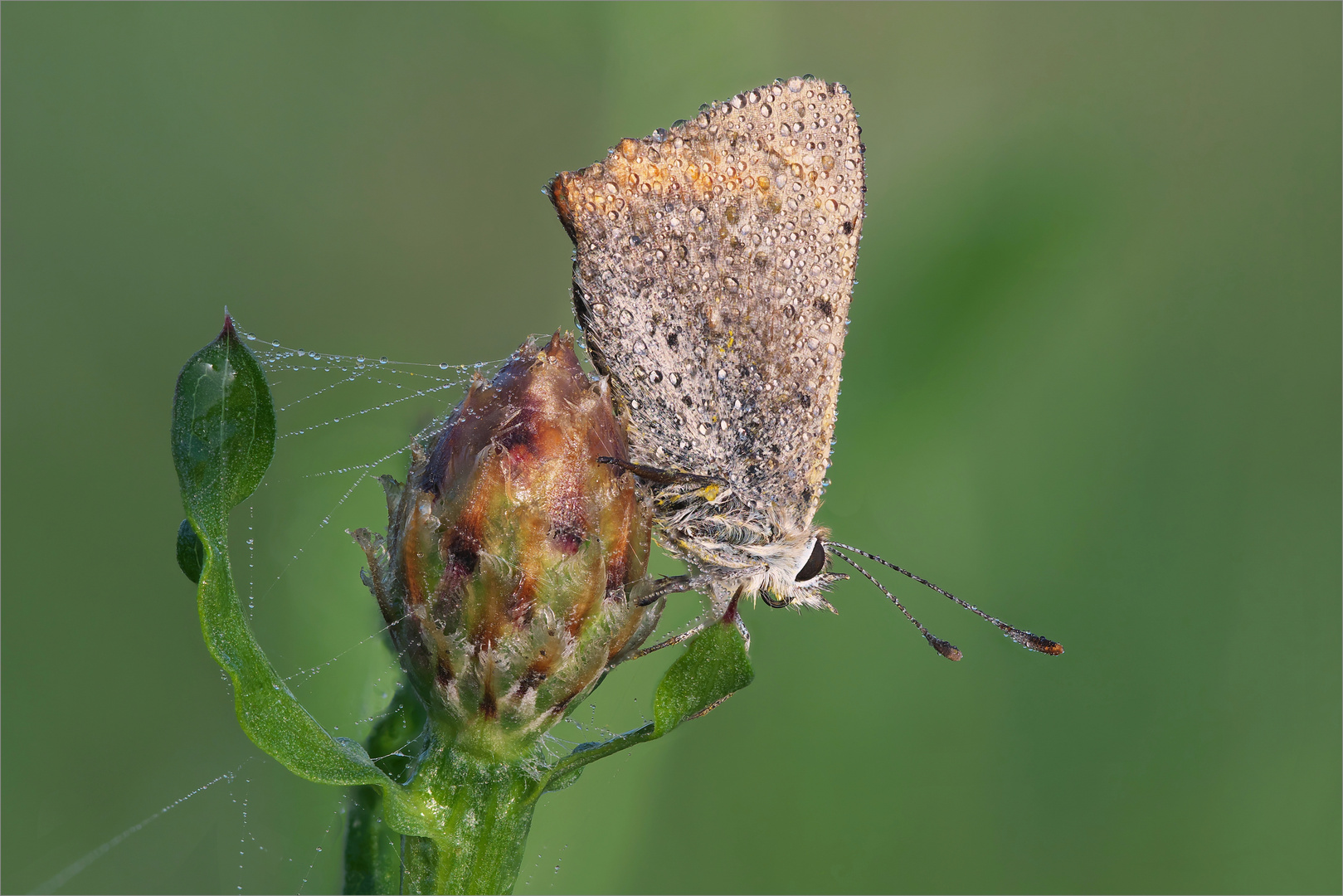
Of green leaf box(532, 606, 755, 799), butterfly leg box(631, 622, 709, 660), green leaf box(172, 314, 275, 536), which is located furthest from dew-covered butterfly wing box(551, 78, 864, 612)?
green leaf box(172, 314, 275, 536)

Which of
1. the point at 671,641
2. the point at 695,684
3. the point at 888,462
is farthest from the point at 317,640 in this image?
the point at 888,462

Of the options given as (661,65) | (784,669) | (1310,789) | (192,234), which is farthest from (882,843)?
(192,234)

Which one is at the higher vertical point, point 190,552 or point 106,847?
point 190,552

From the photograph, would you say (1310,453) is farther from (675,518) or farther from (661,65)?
(661,65)

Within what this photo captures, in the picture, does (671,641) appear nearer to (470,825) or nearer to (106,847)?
(470,825)

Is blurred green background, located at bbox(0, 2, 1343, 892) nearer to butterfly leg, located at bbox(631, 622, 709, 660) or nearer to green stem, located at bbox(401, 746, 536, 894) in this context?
butterfly leg, located at bbox(631, 622, 709, 660)
